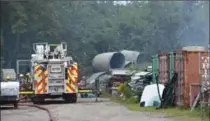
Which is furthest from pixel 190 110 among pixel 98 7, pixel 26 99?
pixel 98 7

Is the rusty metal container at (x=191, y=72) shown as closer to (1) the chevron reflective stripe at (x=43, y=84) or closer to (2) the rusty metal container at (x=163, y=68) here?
(2) the rusty metal container at (x=163, y=68)

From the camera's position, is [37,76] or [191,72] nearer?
[191,72]

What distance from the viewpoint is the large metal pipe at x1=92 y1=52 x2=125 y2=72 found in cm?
4597

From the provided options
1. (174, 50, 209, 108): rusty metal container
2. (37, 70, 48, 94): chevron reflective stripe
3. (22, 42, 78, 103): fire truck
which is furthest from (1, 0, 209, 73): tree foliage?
(174, 50, 209, 108): rusty metal container

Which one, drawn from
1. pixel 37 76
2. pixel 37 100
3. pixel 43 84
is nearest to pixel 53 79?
pixel 43 84

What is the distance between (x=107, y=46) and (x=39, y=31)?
33.7ft

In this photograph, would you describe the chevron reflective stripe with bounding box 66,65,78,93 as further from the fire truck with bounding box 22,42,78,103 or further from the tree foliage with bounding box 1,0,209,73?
the tree foliage with bounding box 1,0,209,73

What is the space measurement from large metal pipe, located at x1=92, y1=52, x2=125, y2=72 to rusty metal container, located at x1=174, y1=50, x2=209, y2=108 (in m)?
22.9

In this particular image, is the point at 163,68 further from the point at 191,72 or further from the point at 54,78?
the point at 54,78

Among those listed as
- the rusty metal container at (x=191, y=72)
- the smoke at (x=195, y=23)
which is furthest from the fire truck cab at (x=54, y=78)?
the smoke at (x=195, y=23)

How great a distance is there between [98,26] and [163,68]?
38295 mm

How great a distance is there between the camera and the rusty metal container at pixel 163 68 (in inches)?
992

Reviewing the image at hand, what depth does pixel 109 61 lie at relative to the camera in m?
45.7

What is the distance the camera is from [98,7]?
70.4 m
